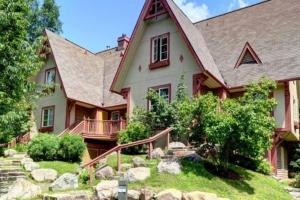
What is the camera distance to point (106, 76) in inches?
1185

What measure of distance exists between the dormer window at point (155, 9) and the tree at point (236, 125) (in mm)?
9110

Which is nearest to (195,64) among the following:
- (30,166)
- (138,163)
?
(138,163)

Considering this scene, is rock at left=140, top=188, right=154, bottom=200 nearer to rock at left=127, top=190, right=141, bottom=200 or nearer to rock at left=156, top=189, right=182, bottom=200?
rock at left=127, top=190, right=141, bottom=200

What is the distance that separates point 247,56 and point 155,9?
20.2 ft

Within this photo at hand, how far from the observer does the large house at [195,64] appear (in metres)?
20.0

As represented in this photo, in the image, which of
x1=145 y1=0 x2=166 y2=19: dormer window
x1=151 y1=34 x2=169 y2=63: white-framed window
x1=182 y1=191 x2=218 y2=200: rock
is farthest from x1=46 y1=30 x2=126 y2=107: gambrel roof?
x1=182 y1=191 x2=218 y2=200: rock

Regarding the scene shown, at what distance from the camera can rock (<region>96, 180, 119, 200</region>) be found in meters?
11.9

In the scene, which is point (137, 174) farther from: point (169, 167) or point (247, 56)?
point (247, 56)

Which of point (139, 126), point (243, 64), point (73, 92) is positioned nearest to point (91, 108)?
point (73, 92)

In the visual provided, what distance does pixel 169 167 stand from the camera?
13.5m

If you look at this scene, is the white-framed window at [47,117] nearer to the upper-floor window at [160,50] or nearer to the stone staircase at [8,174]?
the stone staircase at [8,174]

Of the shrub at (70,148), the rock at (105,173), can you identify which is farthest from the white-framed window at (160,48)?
the rock at (105,173)

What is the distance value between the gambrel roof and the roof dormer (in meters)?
8.55

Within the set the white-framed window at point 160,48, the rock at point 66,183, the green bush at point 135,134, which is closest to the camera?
the rock at point 66,183
